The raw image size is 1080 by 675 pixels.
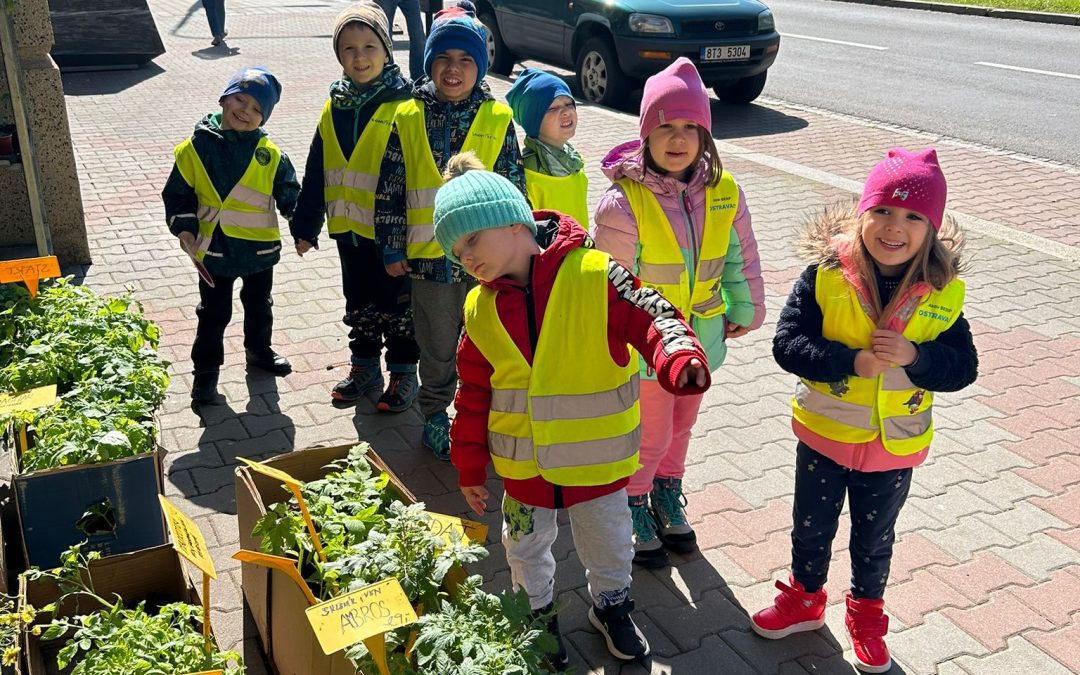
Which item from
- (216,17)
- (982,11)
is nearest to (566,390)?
(216,17)

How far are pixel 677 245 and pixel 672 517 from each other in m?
1.06

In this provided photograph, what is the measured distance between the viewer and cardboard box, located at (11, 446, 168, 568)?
125 inches

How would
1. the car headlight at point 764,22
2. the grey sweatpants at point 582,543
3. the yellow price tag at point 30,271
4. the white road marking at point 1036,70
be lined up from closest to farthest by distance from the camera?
the grey sweatpants at point 582,543 → the yellow price tag at point 30,271 → the car headlight at point 764,22 → the white road marking at point 1036,70

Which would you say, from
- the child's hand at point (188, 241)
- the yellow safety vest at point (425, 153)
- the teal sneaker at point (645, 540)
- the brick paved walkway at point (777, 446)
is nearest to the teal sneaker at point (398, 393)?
the brick paved walkway at point (777, 446)

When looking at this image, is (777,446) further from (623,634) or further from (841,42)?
(841,42)

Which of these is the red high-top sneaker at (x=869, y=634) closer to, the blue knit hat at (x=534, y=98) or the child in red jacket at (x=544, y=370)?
the child in red jacket at (x=544, y=370)

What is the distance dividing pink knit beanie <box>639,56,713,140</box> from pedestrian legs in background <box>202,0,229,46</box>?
44.2ft

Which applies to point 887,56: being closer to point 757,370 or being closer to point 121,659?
point 757,370

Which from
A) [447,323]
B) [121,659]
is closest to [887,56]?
[447,323]

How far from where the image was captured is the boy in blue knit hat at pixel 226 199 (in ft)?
15.5

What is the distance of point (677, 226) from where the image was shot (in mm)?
3570

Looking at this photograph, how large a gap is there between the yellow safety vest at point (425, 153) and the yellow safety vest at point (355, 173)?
0.23 meters

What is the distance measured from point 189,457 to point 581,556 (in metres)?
2.15

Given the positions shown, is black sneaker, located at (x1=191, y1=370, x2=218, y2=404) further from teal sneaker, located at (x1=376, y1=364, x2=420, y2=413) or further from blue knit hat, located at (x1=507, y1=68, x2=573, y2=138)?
blue knit hat, located at (x1=507, y1=68, x2=573, y2=138)
